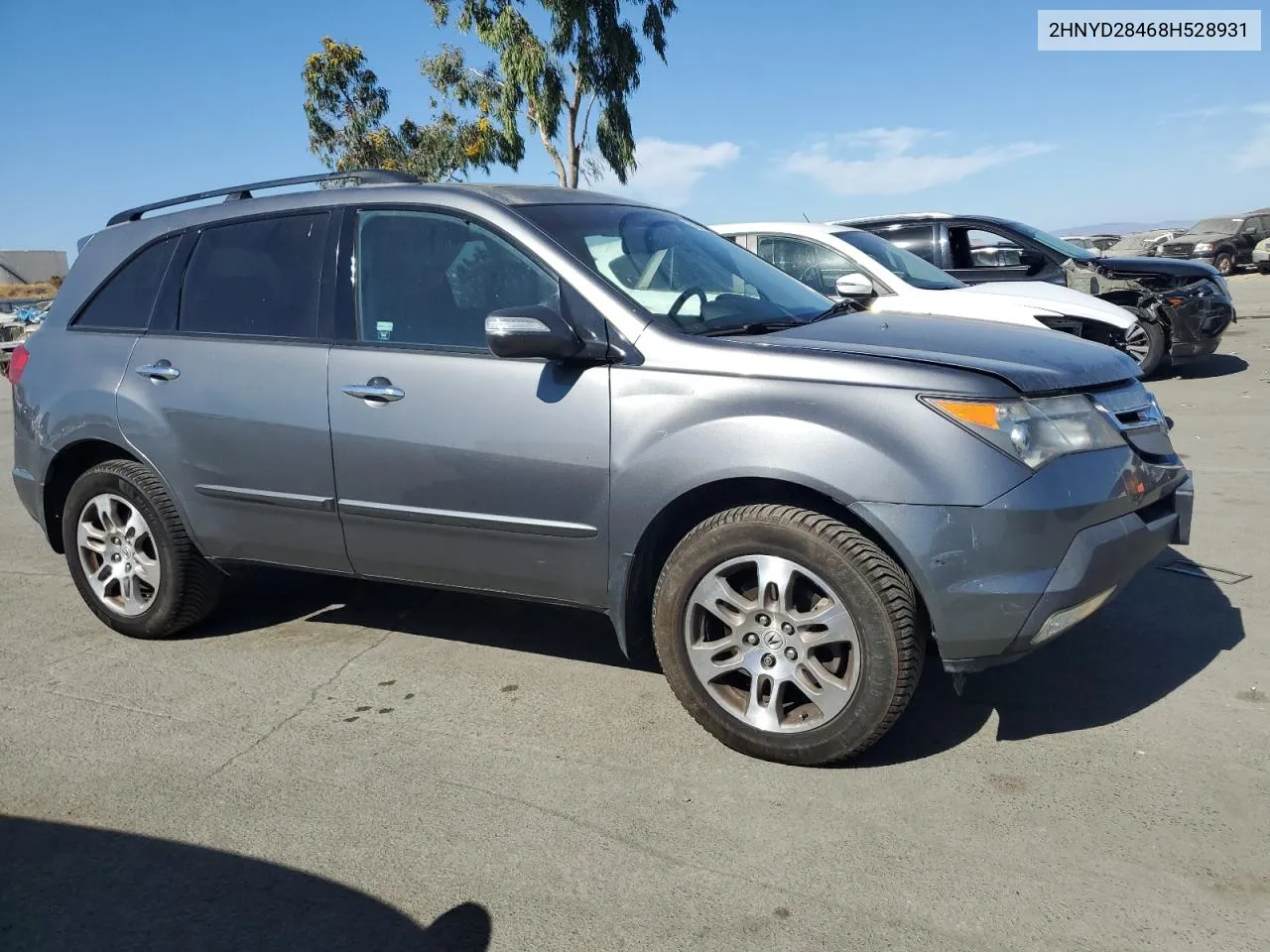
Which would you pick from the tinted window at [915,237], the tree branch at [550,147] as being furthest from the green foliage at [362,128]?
the tinted window at [915,237]

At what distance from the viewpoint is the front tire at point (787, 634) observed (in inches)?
123

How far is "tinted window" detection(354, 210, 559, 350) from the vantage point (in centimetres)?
378

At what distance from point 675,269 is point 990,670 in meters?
1.89

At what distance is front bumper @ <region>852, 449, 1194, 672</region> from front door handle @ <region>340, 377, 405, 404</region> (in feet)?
5.49

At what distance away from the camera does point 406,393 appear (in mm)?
3783

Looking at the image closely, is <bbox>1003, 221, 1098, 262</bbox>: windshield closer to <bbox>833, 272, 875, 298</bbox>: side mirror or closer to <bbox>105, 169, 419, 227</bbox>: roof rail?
<bbox>833, 272, 875, 298</bbox>: side mirror

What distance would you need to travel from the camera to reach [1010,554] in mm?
Answer: 2996

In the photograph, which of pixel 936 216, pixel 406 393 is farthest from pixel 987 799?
pixel 936 216

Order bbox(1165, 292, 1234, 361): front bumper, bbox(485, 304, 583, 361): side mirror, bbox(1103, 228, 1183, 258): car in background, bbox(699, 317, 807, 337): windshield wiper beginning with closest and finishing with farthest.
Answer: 1. bbox(485, 304, 583, 361): side mirror
2. bbox(699, 317, 807, 337): windshield wiper
3. bbox(1165, 292, 1234, 361): front bumper
4. bbox(1103, 228, 1183, 258): car in background

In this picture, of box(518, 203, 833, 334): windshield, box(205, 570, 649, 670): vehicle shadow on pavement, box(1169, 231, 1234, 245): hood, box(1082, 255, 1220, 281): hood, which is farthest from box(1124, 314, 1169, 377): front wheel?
box(1169, 231, 1234, 245): hood

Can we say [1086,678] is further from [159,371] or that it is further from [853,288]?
[159,371]

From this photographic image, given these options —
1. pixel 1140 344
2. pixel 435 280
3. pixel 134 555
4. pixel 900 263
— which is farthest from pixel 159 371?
pixel 1140 344

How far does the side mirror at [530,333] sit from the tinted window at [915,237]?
25.4ft

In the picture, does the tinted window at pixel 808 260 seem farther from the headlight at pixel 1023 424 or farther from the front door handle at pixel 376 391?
the headlight at pixel 1023 424
